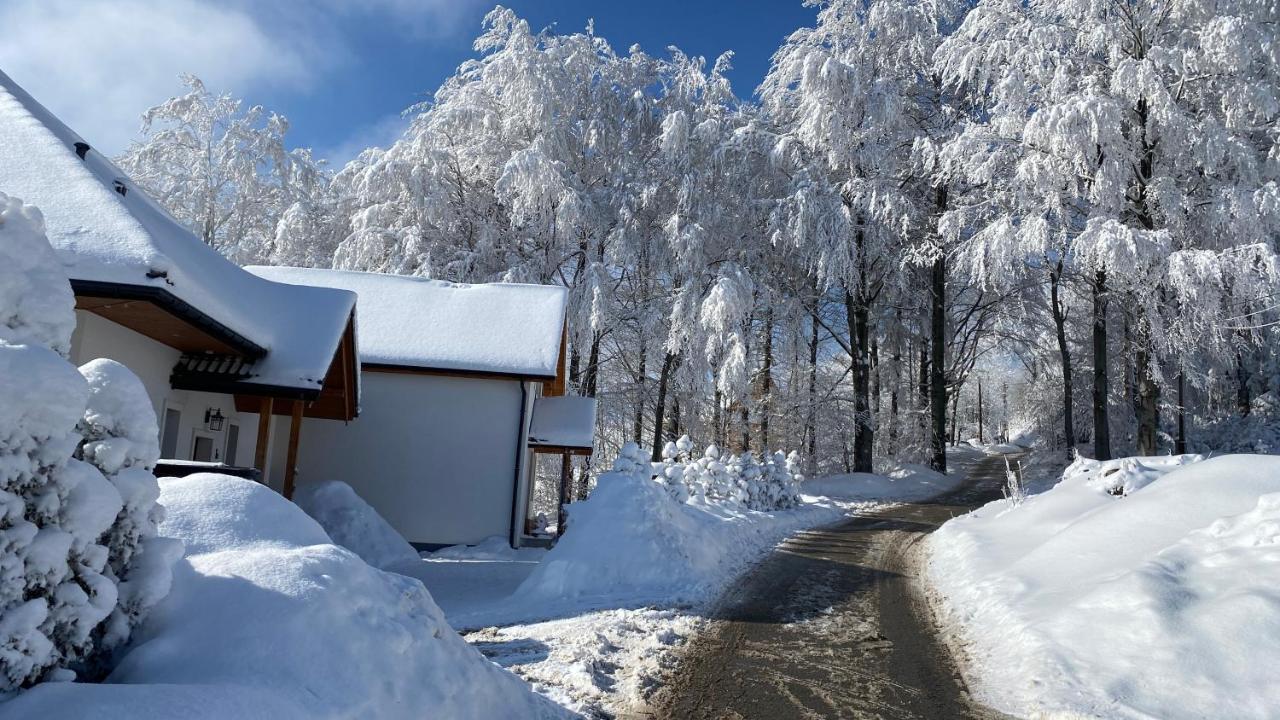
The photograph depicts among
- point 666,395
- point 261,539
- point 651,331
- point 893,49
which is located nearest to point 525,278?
point 651,331

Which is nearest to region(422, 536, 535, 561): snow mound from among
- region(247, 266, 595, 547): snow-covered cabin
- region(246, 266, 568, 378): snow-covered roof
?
region(247, 266, 595, 547): snow-covered cabin

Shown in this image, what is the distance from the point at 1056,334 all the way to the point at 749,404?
36.1 ft

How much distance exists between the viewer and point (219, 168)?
25.1 metres

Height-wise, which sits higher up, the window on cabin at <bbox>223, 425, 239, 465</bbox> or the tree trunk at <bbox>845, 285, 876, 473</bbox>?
the tree trunk at <bbox>845, 285, 876, 473</bbox>

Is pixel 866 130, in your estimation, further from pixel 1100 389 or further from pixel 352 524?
pixel 352 524

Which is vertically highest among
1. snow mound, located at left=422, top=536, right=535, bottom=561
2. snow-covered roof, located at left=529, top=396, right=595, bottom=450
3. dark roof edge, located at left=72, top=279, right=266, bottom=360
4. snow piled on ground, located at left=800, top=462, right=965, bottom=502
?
dark roof edge, located at left=72, top=279, right=266, bottom=360

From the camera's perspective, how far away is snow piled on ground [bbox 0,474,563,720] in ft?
9.07

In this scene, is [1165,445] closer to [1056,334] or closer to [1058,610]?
[1056,334]

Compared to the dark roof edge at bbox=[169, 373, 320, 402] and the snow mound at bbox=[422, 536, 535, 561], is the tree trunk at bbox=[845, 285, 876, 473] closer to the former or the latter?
the snow mound at bbox=[422, 536, 535, 561]

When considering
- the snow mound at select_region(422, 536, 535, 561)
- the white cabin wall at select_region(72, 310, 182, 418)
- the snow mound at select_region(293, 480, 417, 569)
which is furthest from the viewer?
the snow mound at select_region(422, 536, 535, 561)

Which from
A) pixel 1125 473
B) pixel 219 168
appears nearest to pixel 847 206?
pixel 1125 473

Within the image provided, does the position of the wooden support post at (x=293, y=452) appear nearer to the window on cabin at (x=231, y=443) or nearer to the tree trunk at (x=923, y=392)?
the window on cabin at (x=231, y=443)

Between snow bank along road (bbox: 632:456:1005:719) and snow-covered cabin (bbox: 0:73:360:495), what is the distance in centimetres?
625

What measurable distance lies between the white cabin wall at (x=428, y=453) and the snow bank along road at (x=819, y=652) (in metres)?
5.89
